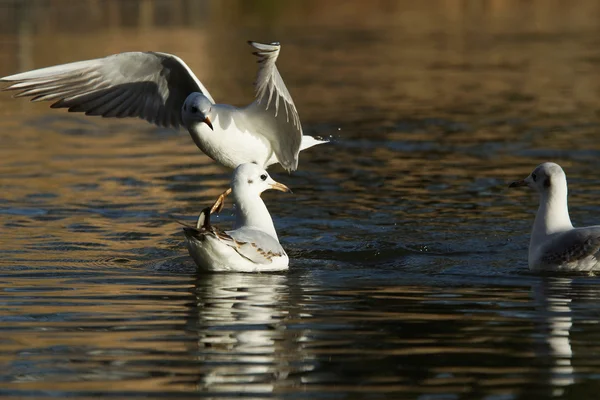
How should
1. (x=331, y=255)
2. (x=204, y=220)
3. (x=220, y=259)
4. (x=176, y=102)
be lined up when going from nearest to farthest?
(x=204, y=220)
(x=220, y=259)
(x=331, y=255)
(x=176, y=102)

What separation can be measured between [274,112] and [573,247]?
9.99ft

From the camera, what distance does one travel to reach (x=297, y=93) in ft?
83.7

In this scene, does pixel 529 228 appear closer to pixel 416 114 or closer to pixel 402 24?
pixel 416 114

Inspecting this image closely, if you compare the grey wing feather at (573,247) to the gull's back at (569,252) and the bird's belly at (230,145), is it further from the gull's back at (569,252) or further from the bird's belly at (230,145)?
the bird's belly at (230,145)

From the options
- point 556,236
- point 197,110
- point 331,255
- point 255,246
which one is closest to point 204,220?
point 255,246

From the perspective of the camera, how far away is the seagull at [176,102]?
37.7 feet

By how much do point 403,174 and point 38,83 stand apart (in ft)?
17.9

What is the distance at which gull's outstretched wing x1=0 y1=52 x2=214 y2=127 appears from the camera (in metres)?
12.2

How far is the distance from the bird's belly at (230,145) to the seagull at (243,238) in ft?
1.41

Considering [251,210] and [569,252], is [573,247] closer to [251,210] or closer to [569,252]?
[569,252]

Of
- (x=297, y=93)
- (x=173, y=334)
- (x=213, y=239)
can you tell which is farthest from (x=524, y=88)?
(x=173, y=334)

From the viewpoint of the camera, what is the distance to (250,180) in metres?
11.3

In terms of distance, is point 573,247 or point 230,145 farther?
point 230,145

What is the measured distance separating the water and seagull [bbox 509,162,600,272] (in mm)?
176
